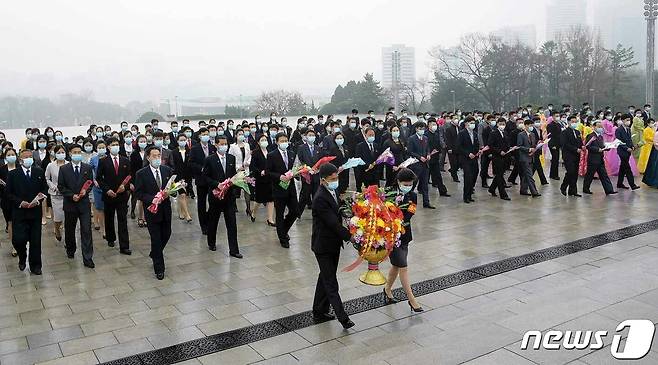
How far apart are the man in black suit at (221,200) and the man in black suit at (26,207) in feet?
7.81

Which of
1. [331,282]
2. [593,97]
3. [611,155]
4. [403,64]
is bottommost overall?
[331,282]

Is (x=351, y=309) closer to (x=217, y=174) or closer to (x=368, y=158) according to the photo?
(x=217, y=174)

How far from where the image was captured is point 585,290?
6.43 meters

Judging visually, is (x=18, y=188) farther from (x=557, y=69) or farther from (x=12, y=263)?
(x=557, y=69)

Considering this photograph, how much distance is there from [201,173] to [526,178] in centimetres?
746

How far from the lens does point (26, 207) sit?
7.88 m

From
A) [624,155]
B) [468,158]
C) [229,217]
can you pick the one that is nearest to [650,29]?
[624,155]

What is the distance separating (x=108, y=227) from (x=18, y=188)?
1.77 metres

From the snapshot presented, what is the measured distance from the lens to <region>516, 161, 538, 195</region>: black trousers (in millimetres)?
12938

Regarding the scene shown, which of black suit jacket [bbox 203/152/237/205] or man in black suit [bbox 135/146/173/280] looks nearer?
man in black suit [bbox 135/146/173/280]

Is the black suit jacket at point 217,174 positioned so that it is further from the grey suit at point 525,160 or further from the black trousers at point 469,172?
the grey suit at point 525,160

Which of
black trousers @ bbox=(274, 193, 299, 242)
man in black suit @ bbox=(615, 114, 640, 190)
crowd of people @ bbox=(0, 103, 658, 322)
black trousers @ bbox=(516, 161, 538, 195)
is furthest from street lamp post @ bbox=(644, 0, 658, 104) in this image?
black trousers @ bbox=(274, 193, 299, 242)

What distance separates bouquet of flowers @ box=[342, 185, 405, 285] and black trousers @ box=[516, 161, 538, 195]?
8168 millimetres

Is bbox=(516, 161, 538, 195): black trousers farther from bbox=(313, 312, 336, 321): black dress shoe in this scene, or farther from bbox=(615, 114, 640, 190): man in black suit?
bbox=(313, 312, 336, 321): black dress shoe
